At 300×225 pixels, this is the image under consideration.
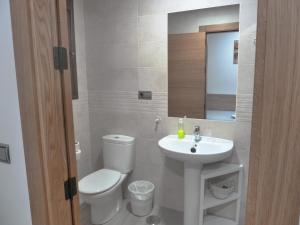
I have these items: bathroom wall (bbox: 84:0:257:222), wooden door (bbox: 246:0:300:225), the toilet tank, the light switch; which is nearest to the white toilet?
the toilet tank

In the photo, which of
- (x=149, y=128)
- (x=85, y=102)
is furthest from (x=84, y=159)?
(x=149, y=128)

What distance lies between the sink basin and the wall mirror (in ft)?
0.75

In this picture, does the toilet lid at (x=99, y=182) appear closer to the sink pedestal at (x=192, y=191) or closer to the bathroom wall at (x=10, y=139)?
the sink pedestal at (x=192, y=191)

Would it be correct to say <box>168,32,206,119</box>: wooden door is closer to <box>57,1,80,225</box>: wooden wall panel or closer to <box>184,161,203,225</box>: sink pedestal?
<box>184,161,203,225</box>: sink pedestal

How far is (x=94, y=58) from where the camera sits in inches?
101

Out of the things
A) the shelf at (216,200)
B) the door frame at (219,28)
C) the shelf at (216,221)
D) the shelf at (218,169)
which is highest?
the door frame at (219,28)

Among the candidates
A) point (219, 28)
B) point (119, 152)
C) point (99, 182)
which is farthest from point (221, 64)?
point (99, 182)

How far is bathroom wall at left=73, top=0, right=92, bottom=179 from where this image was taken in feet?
8.12

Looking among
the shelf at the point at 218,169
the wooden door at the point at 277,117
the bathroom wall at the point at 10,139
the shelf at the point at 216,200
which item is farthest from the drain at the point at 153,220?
the wooden door at the point at 277,117

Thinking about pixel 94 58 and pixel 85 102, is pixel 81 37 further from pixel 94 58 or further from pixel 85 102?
pixel 85 102

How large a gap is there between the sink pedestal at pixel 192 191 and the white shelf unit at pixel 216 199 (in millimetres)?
36

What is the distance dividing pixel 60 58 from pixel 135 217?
2006 mm

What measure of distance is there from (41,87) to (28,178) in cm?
37

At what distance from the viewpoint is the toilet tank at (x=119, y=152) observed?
2.42 m
